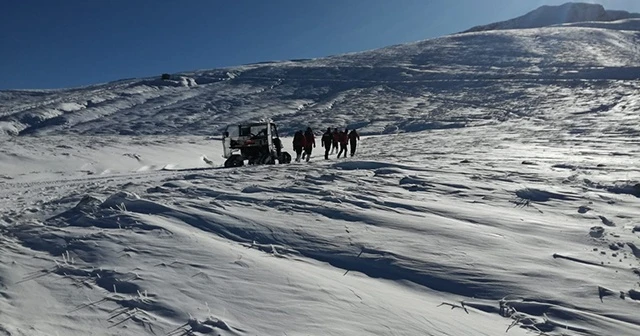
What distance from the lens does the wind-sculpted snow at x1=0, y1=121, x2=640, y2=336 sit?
10.9ft

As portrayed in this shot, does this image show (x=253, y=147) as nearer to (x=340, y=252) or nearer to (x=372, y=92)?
(x=340, y=252)

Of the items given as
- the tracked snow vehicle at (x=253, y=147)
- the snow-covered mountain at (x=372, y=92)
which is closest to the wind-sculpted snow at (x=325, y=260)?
the tracked snow vehicle at (x=253, y=147)

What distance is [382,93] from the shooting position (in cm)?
4738

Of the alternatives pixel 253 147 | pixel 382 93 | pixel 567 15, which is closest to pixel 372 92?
pixel 382 93

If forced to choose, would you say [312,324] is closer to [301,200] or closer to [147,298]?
[147,298]

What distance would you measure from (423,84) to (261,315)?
49.1 m

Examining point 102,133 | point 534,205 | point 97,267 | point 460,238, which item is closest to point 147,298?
point 97,267

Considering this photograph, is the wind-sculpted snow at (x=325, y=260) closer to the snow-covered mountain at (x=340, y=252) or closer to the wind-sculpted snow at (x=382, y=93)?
the snow-covered mountain at (x=340, y=252)

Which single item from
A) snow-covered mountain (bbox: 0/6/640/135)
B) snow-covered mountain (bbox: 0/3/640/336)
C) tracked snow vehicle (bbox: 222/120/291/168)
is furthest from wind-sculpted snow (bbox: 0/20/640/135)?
snow-covered mountain (bbox: 0/3/640/336)

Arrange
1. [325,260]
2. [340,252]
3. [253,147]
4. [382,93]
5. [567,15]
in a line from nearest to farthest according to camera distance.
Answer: [325,260], [340,252], [253,147], [382,93], [567,15]

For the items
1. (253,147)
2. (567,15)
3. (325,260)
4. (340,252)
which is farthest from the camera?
(567,15)

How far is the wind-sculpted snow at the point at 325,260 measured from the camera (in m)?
3.33

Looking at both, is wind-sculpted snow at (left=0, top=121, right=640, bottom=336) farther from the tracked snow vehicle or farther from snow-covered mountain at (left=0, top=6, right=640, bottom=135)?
snow-covered mountain at (left=0, top=6, right=640, bottom=135)

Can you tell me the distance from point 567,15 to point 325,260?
416ft
